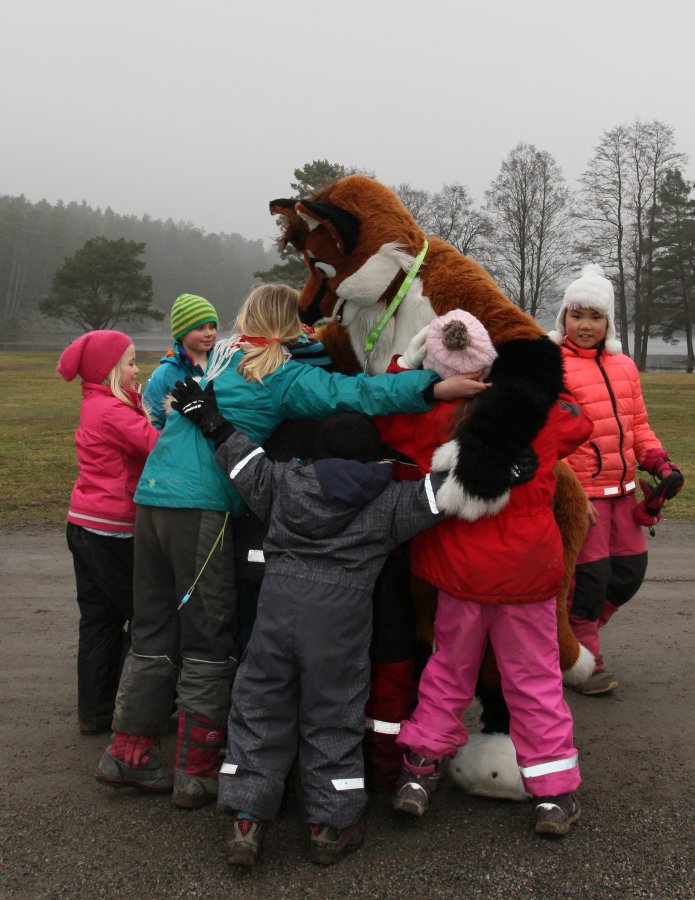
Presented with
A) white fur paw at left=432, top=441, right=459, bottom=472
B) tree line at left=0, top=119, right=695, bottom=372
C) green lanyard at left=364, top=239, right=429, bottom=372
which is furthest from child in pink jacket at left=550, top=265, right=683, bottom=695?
tree line at left=0, top=119, right=695, bottom=372

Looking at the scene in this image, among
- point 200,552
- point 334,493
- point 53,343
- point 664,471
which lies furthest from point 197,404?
point 53,343

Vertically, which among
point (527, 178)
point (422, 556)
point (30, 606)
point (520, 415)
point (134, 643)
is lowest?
point (30, 606)

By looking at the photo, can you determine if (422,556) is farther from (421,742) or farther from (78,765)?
(78,765)

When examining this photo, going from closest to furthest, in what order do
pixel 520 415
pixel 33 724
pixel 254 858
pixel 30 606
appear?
pixel 254 858 → pixel 520 415 → pixel 33 724 → pixel 30 606

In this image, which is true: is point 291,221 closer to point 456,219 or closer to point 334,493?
point 334,493

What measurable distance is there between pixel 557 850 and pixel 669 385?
2563 cm

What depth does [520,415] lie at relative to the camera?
2.82m

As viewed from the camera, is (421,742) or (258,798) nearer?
(258,798)

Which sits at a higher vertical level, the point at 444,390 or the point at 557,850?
the point at 444,390

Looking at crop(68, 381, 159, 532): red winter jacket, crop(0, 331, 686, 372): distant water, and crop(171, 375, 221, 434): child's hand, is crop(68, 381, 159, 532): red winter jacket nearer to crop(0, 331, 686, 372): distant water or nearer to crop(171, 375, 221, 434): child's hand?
crop(171, 375, 221, 434): child's hand

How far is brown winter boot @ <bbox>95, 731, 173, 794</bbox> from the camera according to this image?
317 centimetres

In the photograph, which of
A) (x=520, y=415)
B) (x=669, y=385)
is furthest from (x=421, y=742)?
(x=669, y=385)

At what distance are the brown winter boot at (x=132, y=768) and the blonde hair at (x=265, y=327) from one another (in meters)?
1.52

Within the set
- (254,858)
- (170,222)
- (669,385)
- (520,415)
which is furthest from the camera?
(170,222)
